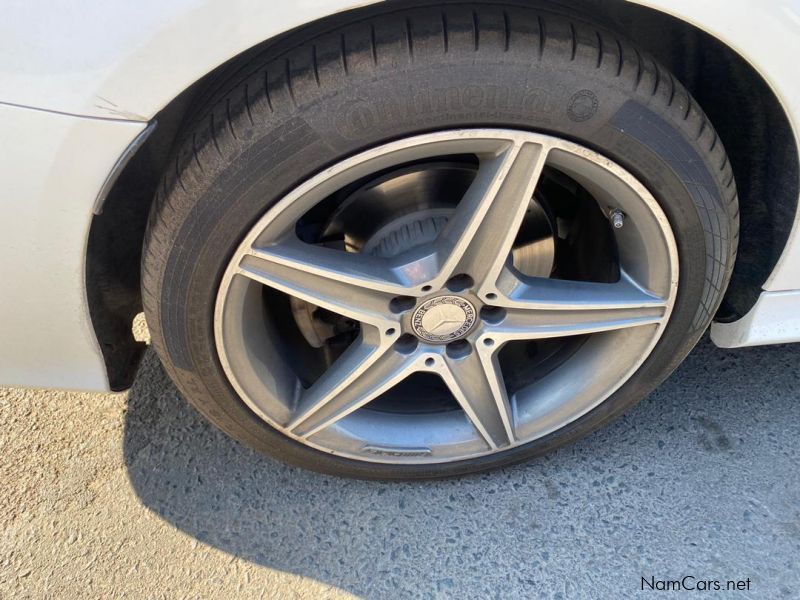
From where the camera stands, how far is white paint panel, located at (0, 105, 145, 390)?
1.13 metres

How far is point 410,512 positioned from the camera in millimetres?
1773

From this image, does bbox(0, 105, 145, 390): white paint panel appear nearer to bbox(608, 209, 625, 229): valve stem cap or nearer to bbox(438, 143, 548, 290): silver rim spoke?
bbox(438, 143, 548, 290): silver rim spoke

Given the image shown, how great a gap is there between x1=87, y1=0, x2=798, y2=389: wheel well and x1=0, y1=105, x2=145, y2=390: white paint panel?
59mm

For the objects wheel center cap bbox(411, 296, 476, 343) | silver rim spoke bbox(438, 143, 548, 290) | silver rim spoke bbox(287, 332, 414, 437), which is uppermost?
silver rim spoke bbox(438, 143, 548, 290)

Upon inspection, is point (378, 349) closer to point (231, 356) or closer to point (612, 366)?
point (231, 356)

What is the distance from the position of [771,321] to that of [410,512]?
36.6 inches

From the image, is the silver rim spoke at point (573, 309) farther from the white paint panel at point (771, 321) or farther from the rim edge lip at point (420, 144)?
the white paint panel at point (771, 321)

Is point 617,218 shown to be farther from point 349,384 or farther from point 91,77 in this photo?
point 91,77

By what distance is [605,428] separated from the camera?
1.92 meters

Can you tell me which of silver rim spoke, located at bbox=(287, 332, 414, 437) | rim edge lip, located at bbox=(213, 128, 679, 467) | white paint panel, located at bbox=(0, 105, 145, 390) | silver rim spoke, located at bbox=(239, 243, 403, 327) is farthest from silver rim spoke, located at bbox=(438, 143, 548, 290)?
white paint panel, located at bbox=(0, 105, 145, 390)

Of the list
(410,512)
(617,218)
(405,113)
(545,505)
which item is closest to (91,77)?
(405,113)

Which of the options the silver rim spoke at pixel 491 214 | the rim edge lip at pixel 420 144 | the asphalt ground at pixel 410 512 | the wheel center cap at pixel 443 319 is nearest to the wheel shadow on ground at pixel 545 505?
the asphalt ground at pixel 410 512

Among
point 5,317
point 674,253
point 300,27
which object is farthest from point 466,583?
point 300,27

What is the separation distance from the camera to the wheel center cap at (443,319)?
4.85 feet
